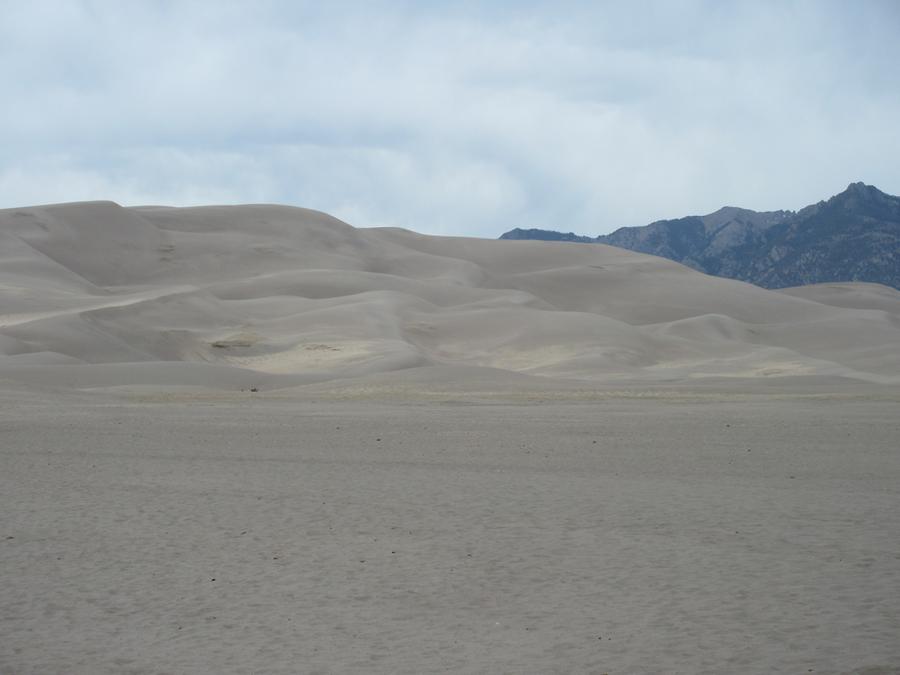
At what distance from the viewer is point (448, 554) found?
405 inches

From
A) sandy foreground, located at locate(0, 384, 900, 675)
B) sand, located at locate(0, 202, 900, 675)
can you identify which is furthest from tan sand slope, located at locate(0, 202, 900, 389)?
sandy foreground, located at locate(0, 384, 900, 675)

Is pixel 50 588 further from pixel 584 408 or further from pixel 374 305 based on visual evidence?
pixel 374 305

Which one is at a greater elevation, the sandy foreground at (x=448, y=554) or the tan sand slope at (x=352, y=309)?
the tan sand slope at (x=352, y=309)

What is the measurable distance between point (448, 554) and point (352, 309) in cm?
5969

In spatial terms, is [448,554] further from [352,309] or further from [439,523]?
[352,309]

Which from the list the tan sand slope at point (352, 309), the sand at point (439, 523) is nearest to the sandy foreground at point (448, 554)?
the sand at point (439, 523)

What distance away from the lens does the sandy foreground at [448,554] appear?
7.38m

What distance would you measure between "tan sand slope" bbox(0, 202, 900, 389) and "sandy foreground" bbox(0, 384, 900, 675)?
24378 millimetres

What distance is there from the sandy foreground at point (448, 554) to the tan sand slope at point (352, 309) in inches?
960

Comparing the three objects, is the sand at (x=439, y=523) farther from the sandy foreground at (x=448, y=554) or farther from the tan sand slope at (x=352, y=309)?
the tan sand slope at (x=352, y=309)

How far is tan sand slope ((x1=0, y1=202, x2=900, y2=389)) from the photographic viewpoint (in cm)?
5203

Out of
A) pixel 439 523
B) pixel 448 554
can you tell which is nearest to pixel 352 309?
pixel 439 523

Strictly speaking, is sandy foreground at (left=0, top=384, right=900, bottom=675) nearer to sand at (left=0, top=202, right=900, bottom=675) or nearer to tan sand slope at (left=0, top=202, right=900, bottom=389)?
sand at (left=0, top=202, right=900, bottom=675)

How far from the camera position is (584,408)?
29.6 meters
